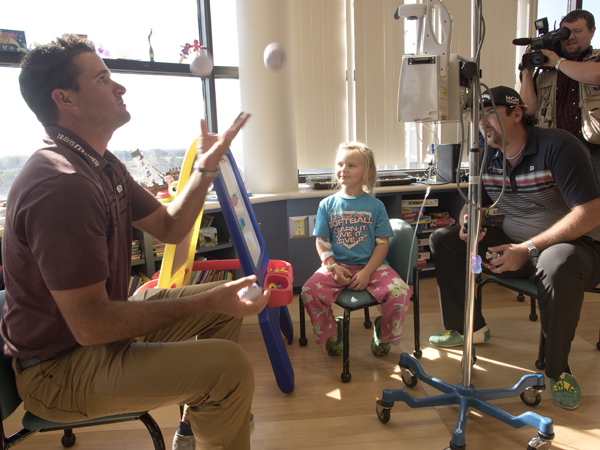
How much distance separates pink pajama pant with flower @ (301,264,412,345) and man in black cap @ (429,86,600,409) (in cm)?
34

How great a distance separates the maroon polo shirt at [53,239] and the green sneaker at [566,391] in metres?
1.70

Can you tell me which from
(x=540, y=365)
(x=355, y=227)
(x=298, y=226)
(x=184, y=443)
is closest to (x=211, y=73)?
(x=298, y=226)

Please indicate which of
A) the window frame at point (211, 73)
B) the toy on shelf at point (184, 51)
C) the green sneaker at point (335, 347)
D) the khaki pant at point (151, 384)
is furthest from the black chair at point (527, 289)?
the toy on shelf at point (184, 51)

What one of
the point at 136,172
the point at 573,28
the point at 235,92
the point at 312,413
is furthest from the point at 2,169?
the point at 573,28

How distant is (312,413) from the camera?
1.65 m

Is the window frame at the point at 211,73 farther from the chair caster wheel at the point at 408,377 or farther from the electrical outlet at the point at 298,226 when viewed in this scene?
the chair caster wheel at the point at 408,377

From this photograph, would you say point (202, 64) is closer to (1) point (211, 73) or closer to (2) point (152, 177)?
(1) point (211, 73)

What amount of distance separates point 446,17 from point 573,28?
1577 mm

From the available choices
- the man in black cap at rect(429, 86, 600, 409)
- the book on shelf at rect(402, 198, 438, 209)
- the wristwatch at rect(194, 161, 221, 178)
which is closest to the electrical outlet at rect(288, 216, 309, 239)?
the book on shelf at rect(402, 198, 438, 209)

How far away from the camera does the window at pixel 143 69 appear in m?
2.42

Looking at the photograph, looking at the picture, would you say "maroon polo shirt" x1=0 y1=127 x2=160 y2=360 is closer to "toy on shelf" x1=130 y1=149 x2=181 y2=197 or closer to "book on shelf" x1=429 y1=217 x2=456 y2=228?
"toy on shelf" x1=130 y1=149 x2=181 y2=197

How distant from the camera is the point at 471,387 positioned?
5.05ft

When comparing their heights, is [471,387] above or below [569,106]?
below

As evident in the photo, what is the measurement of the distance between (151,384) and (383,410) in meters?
0.93
